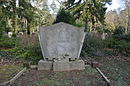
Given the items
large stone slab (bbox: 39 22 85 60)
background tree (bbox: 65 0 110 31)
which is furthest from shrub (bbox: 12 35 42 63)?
background tree (bbox: 65 0 110 31)

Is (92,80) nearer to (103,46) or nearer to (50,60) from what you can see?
(50,60)

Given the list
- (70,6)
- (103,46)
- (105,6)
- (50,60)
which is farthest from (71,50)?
(105,6)

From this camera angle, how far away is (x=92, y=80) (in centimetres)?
446

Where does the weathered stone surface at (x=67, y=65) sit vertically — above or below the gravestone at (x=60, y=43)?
below

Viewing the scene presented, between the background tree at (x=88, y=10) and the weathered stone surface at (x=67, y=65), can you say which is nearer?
the weathered stone surface at (x=67, y=65)

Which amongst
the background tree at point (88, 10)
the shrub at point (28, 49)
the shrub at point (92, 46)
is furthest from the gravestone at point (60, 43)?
the background tree at point (88, 10)

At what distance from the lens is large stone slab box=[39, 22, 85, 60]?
6031 mm

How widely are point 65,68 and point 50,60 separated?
798mm

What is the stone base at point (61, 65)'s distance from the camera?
18.8ft

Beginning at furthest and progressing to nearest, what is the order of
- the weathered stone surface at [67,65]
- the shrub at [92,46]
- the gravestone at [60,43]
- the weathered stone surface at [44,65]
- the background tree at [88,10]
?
the background tree at [88,10] → the shrub at [92,46] → the gravestone at [60,43] → the weathered stone surface at [44,65] → the weathered stone surface at [67,65]

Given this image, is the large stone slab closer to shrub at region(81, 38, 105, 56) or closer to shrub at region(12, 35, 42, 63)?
shrub at region(12, 35, 42, 63)

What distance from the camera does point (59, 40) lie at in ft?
20.0

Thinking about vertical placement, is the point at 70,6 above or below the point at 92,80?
above

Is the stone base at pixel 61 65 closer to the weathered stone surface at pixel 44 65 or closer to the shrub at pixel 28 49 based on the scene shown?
the weathered stone surface at pixel 44 65
